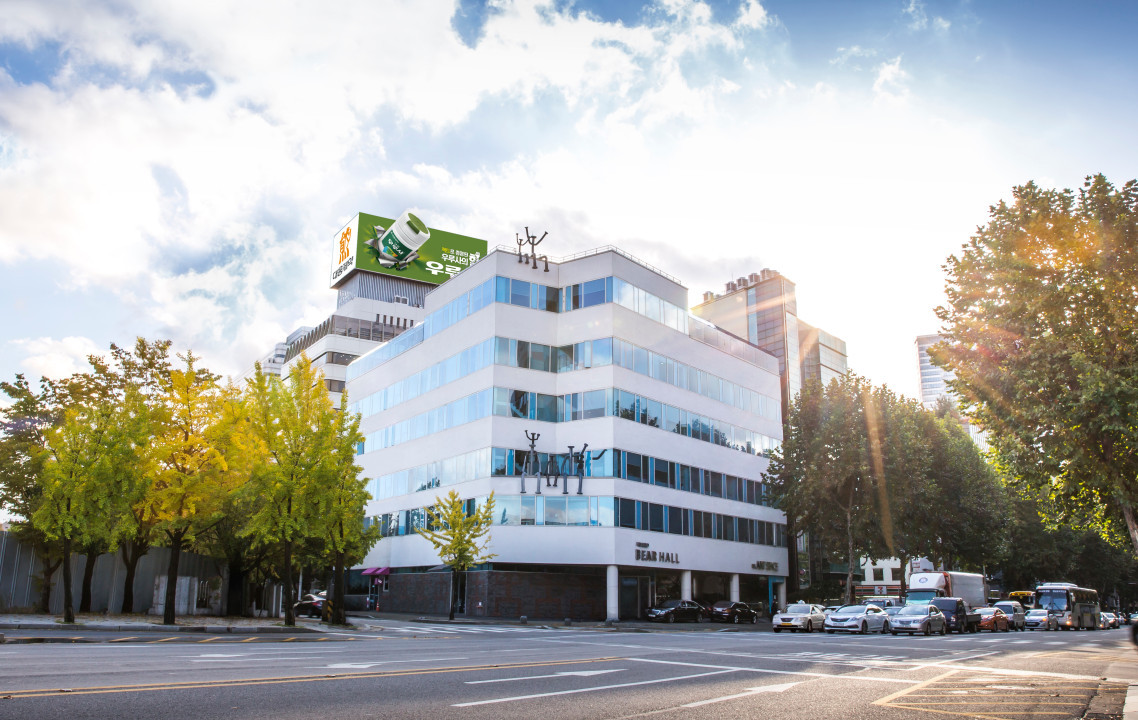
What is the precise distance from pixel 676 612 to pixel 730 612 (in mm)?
4418

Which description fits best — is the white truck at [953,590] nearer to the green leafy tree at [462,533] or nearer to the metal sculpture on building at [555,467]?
the metal sculpture on building at [555,467]

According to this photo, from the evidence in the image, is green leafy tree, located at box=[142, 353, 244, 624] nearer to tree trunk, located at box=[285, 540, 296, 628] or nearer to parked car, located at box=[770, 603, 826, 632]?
tree trunk, located at box=[285, 540, 296, 628]

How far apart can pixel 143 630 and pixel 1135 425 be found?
29738mm

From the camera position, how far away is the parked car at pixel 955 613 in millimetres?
36594

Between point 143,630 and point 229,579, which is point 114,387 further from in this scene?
point 143,630

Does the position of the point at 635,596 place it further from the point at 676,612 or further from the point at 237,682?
the point at 237,682

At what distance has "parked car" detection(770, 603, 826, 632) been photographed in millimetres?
36031

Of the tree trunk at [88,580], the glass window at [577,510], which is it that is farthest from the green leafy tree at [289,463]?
the glass window at [577,510]

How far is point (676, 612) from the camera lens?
4488 centimetres

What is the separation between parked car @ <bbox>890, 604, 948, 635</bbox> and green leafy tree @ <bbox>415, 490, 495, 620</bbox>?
20.6 metres

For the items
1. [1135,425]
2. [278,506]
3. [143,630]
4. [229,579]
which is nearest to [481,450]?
[229,579]

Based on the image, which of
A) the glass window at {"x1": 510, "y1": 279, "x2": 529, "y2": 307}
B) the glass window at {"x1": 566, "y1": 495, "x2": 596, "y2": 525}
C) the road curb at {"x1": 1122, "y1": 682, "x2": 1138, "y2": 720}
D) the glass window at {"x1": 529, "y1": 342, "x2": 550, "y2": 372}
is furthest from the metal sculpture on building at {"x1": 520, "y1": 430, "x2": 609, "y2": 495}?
the road curb at {"x1": 1122, "y1": 682, "x2": 1138, "y2": 720}

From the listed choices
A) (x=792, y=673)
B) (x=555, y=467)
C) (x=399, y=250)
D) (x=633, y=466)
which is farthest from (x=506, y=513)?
(x=399, y=250)

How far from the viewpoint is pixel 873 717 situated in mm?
8766
